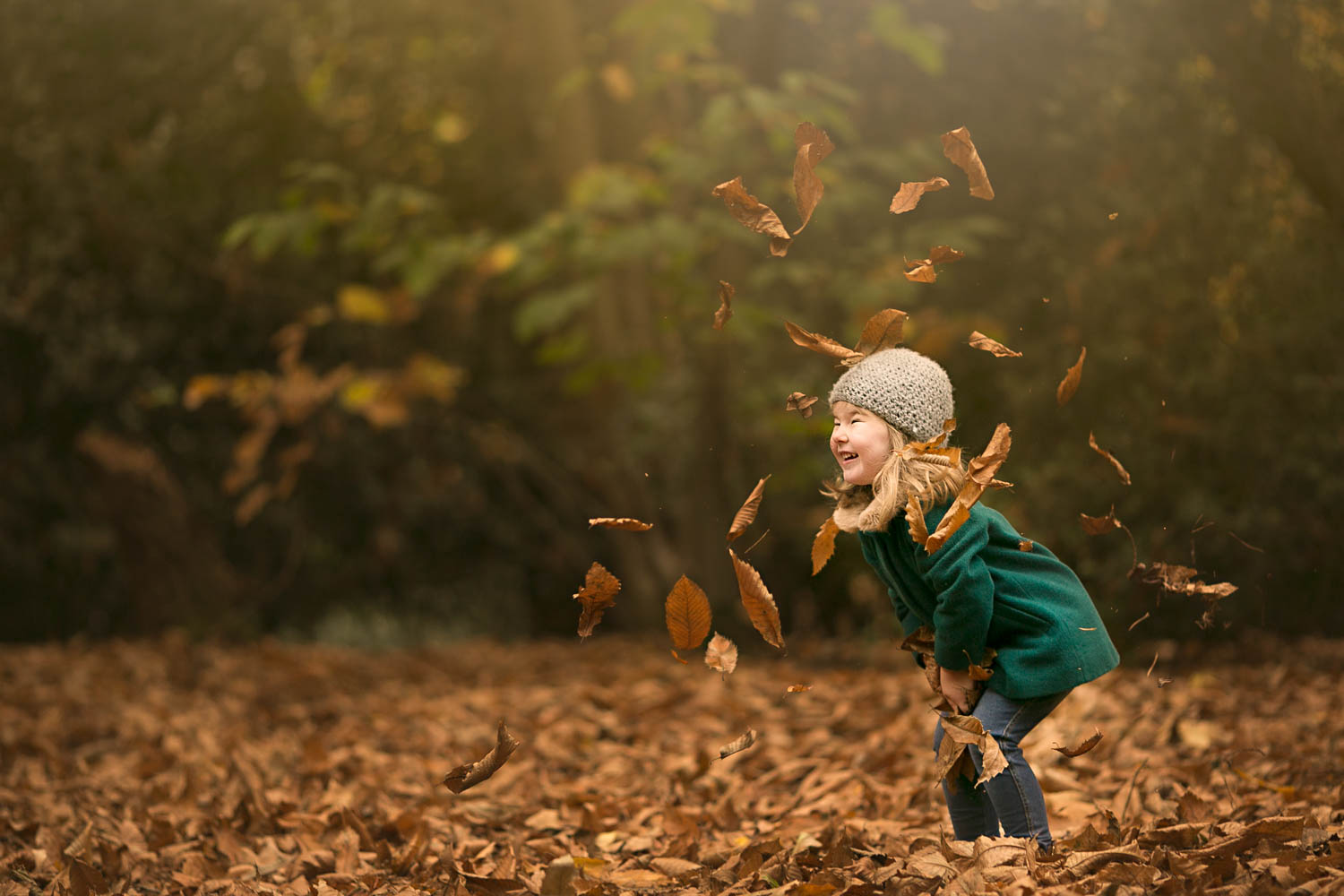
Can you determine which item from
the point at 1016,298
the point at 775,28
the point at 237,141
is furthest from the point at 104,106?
the point at 1016,298

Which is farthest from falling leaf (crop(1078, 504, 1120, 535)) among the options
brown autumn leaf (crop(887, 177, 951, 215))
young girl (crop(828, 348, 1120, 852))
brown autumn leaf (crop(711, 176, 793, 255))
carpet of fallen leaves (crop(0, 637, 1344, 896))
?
brown autumn leaf (crop(711, 176, 793, 255))

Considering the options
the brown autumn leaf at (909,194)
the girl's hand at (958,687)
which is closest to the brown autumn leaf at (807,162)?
the brown autumn leaf at (909,194)

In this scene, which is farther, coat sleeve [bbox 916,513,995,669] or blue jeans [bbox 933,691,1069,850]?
blue jeans [bbox 933,691,1069,850]

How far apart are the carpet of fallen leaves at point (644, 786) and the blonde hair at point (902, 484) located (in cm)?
69

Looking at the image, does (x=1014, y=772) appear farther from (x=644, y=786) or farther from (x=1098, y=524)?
(x=644, y=786)

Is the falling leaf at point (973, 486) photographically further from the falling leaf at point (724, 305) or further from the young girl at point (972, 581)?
the falling leaf at point (724, 305)

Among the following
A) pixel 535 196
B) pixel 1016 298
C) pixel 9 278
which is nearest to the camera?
pixel 1016 298

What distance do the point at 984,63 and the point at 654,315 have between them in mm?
2491

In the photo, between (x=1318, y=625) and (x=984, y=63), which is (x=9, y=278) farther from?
(x=1318, y=625)

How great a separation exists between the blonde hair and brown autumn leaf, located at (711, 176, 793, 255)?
1.43 ft

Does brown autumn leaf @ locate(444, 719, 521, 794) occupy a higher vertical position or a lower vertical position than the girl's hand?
lower

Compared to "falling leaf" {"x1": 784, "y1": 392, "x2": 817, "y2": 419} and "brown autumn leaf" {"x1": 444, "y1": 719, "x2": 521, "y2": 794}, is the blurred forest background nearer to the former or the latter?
"falling leaf" {"x1": 784, "y1": 392, "x2": 817, "y2": 419}

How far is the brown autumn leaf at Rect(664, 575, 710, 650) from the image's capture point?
2.41 m

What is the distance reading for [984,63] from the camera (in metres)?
6.96
